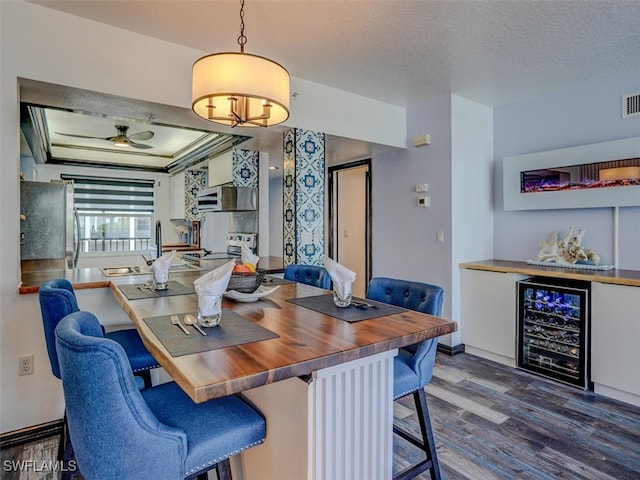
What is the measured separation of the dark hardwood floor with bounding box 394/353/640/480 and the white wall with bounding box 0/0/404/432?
2.32 m

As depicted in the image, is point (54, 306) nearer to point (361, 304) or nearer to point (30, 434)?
point (30, 434)

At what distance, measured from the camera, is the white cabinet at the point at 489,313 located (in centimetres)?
333

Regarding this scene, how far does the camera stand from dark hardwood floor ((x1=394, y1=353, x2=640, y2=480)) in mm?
1932

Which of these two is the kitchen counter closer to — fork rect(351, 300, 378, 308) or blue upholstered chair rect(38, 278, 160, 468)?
blue upholstered chair rect(38, 278, 160, 468)

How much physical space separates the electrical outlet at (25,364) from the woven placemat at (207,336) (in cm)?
145

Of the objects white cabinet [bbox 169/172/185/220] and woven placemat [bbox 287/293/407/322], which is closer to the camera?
woven placemat [bbox 287/293/407/322]

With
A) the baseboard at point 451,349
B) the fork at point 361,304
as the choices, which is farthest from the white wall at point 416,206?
the fork at point 361,304

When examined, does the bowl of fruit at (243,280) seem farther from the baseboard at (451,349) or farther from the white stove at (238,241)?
the white stove at (238,241)

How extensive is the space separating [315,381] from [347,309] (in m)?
0.53

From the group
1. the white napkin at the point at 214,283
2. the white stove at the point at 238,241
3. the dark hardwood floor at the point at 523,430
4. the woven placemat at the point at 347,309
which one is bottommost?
the dark hardwood floor at the point at 523,430

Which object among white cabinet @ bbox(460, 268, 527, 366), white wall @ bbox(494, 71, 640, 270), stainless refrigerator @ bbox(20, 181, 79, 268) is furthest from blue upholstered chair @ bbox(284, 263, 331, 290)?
white wall @ bbox(494, 71, 640, 270)

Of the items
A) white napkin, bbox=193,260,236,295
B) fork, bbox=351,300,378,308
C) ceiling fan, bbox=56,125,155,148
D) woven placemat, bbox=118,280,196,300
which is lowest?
fork, bbox=351,300,378,308

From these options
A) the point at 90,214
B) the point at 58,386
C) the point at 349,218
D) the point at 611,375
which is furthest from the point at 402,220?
the point at 90,214

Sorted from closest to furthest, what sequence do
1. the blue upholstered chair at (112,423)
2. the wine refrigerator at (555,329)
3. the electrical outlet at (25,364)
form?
the blue upholstered chair at (112,423) < the electrical outlet at (25,364) < the wine refrigerator at (555,329)
